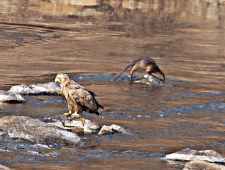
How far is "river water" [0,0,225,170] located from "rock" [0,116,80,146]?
0.16 metres

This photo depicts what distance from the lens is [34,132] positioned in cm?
683

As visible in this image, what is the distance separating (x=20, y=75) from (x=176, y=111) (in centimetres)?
476

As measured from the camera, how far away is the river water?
21.6ft

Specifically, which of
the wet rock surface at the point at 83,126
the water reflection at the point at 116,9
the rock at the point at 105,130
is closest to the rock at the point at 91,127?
the wet rock surface at the point at 83,126

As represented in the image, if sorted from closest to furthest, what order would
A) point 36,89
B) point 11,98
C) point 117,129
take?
1. point 117,129
2. point 11,98
3. point 36,89

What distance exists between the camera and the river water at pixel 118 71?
658 centimetres

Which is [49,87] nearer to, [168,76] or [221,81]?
[168,76]

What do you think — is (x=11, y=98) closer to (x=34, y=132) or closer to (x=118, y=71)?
(x=34, y=132)

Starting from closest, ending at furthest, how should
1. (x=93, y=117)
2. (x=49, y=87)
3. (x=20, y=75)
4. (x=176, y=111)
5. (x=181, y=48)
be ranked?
(x=93, y=117)
(x=176, y=111)
(x=49, y=87)
(x=20, y=75)
(x=181, y=48)

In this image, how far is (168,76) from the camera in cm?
1300

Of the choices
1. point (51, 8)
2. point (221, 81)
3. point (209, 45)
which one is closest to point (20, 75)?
point (221, 81)

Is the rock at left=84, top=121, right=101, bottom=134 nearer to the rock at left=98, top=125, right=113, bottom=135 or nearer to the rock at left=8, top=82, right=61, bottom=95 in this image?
the rock at left=98, top=125, right=113, bottom=135

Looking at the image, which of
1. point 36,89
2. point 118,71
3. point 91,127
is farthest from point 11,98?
point 118,71

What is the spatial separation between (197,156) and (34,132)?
237 centimetres
